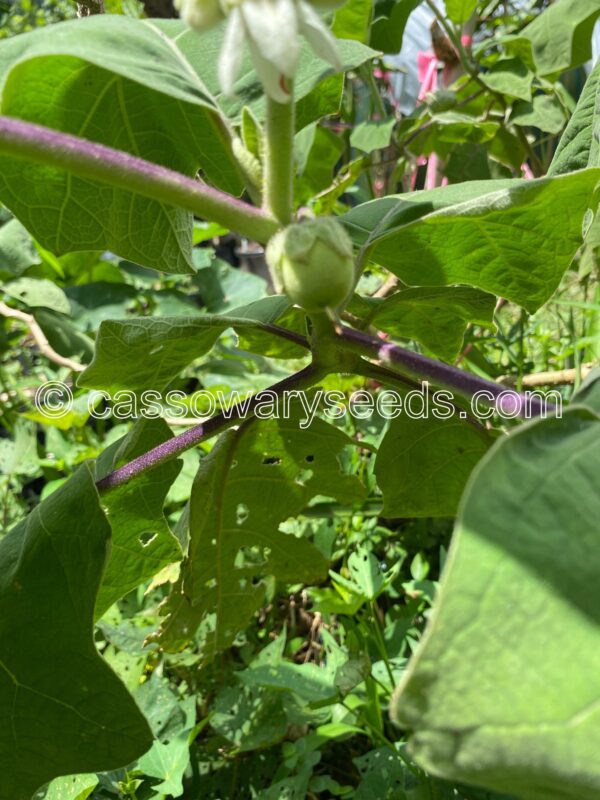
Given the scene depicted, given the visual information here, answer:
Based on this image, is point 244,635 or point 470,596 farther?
point 244,635

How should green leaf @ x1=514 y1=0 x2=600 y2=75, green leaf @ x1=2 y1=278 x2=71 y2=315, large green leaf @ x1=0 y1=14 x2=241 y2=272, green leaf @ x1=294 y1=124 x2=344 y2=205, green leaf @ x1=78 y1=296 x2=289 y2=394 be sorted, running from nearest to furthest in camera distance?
1. large green leaf @ x1=0 y1=14 x2=241 y2=272
2. green leaf @ x1=78 y1=296 x2=289 y2=394
3. green leaf @ x1=514 y1=0 x2=600 y2=75
4. green leaf @ x1=294 y1=124 x2=344 y2=205
5. green leaf @ x1=2 y1=278 x2=71 y2=315

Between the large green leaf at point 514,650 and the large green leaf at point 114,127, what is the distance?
1.13 feet

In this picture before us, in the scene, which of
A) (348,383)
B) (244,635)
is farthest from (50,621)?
(348,383)

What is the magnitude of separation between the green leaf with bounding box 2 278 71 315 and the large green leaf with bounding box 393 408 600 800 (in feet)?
5.05

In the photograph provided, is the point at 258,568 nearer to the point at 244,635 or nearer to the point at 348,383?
the point at 244,635

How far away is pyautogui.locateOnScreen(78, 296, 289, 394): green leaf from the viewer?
2.00 ft

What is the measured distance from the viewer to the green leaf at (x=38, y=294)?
1.68m

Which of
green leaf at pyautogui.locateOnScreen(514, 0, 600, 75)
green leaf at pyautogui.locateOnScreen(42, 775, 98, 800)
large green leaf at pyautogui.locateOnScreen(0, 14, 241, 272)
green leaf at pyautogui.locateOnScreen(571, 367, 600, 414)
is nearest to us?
green leaf at pyautogui.locateOnScreen(571, 367, 600, 414)

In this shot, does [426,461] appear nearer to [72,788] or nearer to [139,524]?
[139,524]

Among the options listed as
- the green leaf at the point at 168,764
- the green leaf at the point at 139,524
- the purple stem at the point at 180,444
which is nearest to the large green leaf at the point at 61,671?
the purple stem at the point at 180,444

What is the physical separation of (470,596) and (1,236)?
179 centimetres

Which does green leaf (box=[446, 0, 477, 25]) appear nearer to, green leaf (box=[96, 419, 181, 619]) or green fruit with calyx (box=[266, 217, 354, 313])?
green leaf (box=[96, 419, 181, 619])

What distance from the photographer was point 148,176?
42 centimetres

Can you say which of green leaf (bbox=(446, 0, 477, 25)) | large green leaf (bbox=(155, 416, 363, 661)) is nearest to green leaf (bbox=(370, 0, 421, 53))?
green leaf (bbox=(446, 0, 477, 25))
